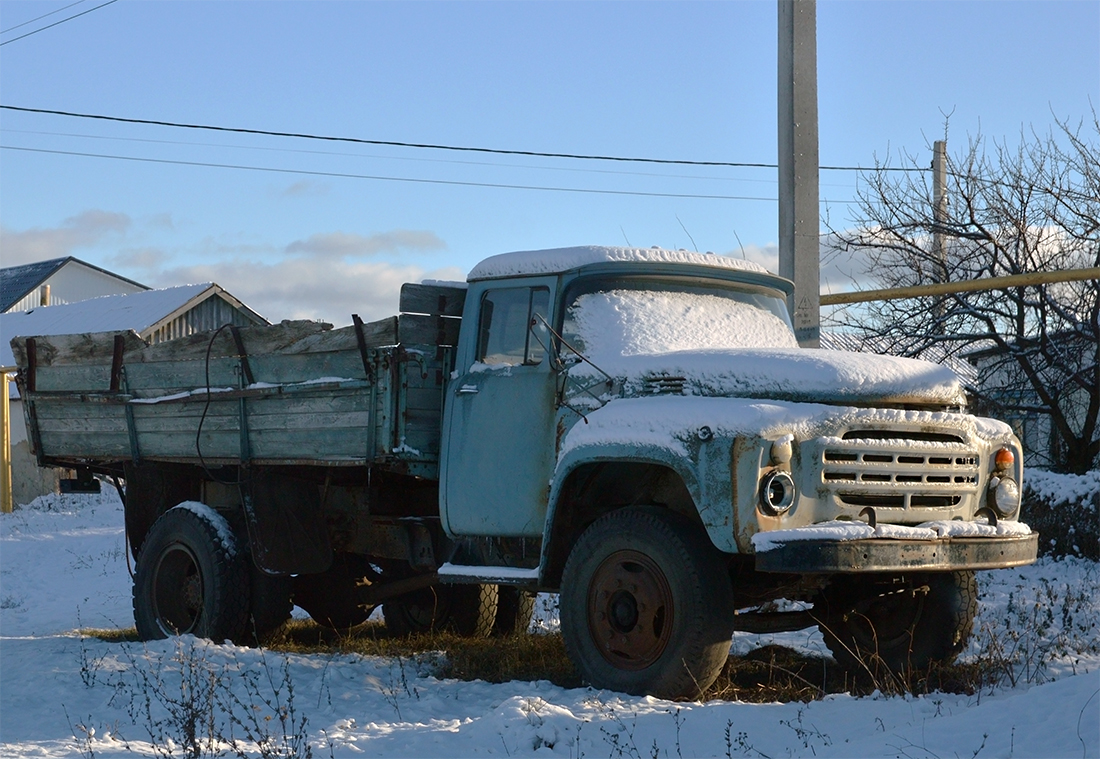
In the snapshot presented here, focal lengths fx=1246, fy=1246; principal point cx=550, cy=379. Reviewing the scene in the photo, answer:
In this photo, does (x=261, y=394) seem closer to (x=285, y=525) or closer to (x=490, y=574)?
(x=285, y=525)

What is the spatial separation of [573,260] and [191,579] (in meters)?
3.88

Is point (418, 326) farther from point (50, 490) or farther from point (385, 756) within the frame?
point (50, 490)

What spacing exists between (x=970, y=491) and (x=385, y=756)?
321 centimetres

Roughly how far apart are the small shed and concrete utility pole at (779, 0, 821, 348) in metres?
18.5

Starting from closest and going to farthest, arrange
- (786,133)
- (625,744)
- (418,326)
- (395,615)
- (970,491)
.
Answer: (625,744), (970,491), (418,326), (395,615), (786,133)

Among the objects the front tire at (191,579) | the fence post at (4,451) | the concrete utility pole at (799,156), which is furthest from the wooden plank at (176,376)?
the fence post at (4,451)

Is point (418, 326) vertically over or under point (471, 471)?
over

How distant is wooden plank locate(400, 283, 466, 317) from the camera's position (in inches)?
290

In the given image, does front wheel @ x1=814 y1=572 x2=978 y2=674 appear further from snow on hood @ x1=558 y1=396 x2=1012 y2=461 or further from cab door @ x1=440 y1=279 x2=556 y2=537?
cab door @ x1=440 y1=279 x2=556 y2=537

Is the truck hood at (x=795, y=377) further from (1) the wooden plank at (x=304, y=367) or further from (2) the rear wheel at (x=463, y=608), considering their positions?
(2) the rear wheel at (x=463, y=608)

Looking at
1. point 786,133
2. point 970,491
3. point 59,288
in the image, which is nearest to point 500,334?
point 970,491

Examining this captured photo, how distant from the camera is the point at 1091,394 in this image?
47.1ft

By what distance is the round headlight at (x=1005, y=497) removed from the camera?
6473 millimetres

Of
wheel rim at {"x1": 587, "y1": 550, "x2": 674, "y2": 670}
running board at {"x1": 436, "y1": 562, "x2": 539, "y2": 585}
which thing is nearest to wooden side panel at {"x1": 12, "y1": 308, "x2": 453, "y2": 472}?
running board at {"x1": 436, "y1": 562, "x2": 539, "y2": 585}
